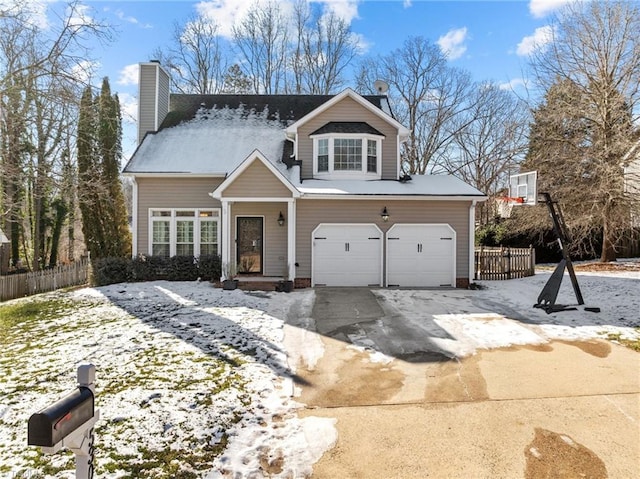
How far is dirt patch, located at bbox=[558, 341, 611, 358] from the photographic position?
626 centimetres

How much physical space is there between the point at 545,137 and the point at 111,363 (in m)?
18.7

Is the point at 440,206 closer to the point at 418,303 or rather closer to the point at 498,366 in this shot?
the point at 418,303

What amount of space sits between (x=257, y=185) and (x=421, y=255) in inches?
225

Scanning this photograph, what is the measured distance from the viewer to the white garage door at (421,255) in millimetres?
12500

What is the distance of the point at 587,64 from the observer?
1667 cm

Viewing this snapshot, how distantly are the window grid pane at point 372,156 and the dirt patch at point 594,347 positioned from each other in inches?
337

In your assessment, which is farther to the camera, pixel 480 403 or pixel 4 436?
pixel 480 403

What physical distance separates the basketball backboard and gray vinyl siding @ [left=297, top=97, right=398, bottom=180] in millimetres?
4338

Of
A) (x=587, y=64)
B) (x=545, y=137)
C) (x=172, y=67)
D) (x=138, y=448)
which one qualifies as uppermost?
(x=172, y=67)

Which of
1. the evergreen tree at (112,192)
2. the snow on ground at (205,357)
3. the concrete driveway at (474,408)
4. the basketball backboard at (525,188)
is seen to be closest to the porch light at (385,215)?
the snow on ground at (205,357)

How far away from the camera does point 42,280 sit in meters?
14.0

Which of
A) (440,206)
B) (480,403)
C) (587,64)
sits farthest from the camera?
(587,64)

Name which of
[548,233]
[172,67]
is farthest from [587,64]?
[172,67]

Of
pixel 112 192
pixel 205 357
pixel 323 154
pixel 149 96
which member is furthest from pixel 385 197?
pixel 112 192
